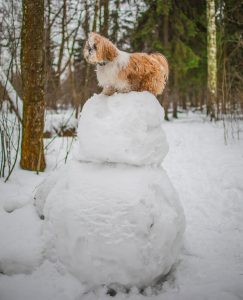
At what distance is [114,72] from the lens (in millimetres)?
1964

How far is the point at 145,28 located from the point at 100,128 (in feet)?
32.4

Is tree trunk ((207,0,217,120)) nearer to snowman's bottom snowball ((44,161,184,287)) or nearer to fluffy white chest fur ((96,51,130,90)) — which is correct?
fluffy white chest fur ((96,51,130,90))

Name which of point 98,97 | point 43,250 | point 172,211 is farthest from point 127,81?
point 43,250

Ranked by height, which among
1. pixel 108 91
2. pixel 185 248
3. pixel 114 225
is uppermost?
pixel 108 91

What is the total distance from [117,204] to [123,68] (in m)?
1.06

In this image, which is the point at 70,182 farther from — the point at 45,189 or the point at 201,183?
the point at 201,183

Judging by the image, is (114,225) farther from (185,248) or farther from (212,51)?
(212,51)

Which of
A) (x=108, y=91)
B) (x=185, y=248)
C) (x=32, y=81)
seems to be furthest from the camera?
(x=32, y=81)

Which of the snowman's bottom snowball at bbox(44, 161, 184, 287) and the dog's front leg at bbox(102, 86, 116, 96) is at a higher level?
the dog's front leg at bbox(102, 86, 116, 96)

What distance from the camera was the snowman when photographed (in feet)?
6.09

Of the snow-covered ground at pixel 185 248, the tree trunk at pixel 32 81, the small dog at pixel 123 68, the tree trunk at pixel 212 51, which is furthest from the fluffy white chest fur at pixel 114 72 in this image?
the tree trunk at pixel 212 51

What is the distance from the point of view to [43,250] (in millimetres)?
2115

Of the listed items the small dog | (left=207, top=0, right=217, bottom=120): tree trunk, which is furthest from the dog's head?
(left=207, top=0, right=217, bottom=120): tree trunk

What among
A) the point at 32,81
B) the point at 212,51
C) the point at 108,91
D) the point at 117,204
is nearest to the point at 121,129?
the point at 108,91
